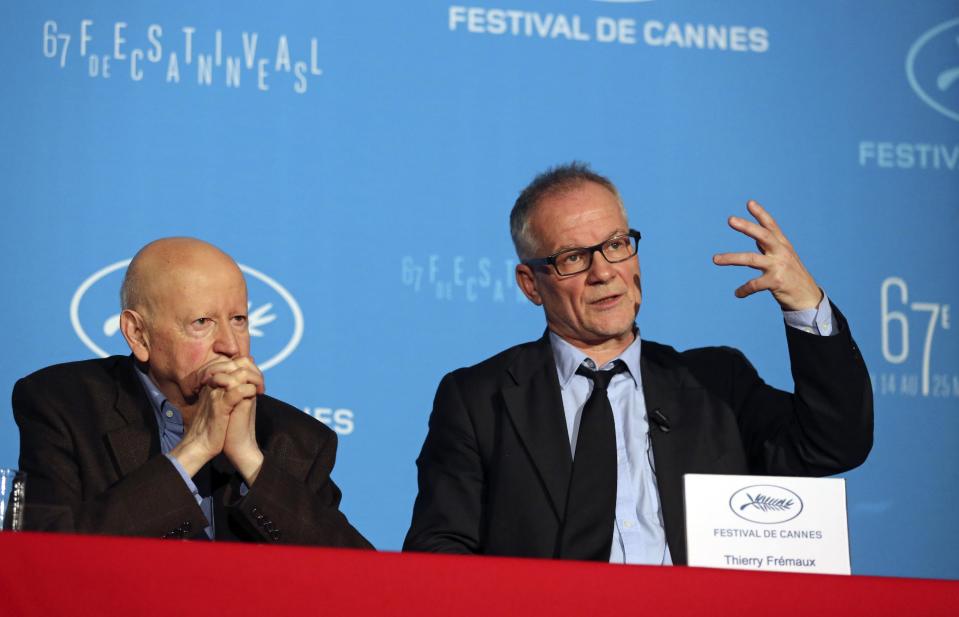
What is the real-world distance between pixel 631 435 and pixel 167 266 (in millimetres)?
1114

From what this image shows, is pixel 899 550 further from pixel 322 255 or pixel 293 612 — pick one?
pixel 293 612

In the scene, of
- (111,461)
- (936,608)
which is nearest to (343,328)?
(111,461)

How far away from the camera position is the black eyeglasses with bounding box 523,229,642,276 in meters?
2.96

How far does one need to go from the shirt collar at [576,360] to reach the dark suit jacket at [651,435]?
0.02 metres

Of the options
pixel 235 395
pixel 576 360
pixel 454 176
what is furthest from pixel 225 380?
pixel 454 176

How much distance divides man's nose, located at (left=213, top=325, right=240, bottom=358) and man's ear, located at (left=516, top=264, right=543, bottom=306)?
0.76 metres

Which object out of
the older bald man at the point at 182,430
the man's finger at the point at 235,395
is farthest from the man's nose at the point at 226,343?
the man's finger at the point at 235,395

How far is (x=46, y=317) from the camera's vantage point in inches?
135

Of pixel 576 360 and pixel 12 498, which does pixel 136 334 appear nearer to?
pixel 12 498

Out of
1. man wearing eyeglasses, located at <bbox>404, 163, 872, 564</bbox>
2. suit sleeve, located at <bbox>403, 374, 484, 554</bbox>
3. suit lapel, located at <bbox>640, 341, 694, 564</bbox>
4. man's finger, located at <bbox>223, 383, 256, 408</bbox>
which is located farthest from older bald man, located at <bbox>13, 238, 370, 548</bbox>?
suit lapel, located at <bbox>640, 341, 694, 564</bbox>

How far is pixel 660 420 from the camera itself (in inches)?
110

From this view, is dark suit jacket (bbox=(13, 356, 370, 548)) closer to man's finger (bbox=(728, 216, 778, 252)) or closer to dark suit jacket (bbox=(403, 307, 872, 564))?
dark suit jacket (bbox=(403, 307, 872, 564))

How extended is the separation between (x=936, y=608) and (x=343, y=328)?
2.11 meters

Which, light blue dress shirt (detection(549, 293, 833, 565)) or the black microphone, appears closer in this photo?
light blue dress shirt (detection(549, 293, 833, 565))
